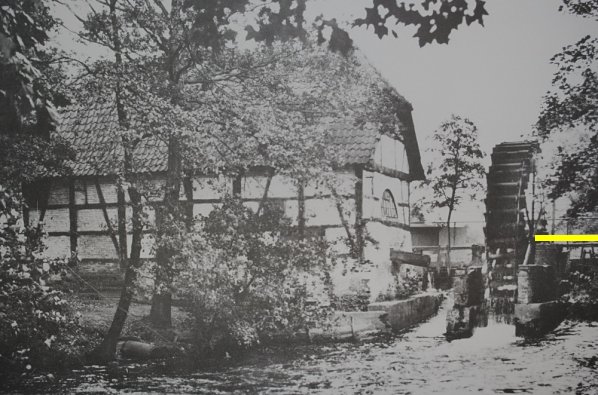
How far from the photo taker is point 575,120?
119 inches

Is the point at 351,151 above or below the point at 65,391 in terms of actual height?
above

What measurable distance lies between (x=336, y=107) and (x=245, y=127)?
1.86ft

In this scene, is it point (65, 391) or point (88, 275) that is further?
point (88, 275)

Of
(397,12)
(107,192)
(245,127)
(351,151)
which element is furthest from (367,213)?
(107,192)

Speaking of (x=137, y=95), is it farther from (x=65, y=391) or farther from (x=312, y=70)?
(x=65, y=391)

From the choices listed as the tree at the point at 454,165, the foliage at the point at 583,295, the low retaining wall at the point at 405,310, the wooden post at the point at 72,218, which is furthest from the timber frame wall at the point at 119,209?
the foliage at the point at 583,295

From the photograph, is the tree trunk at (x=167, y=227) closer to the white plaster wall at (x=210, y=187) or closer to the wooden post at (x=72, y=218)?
the white plaster wall at (x=210, y=187)

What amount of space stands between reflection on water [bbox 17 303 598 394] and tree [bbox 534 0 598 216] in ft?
2.28

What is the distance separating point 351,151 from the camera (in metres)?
3.77

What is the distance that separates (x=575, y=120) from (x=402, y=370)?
1.49 m

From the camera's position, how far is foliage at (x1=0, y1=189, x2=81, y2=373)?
3.42m

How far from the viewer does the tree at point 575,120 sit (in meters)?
2.96

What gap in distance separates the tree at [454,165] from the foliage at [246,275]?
0.73 metres

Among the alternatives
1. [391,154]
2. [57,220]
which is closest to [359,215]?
[391,154]
